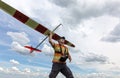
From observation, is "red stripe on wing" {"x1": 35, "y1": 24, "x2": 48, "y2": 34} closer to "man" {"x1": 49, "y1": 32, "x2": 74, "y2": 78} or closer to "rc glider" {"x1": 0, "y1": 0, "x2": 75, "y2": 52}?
"rc glider" {"x1": 0, "y1": 0, "x2": 75, "y2": 52}

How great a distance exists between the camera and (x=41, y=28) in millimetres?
16844

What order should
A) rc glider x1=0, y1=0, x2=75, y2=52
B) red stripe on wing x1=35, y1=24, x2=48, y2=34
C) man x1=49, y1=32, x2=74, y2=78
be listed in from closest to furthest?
man x1=49, y1=32, x2=74, y2=78 < rc glider x1=0, y1=0, x2=75, y2=52 < red stripe on wing x1=35, y1=24, x2=48, y2=34

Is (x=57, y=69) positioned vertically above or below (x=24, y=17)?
below

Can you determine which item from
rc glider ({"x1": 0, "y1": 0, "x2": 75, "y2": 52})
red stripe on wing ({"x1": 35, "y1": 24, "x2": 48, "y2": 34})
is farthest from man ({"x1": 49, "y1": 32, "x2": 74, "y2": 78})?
red stripe on wing ({"x1": 35, "y1": 24, "x2": 48, "y2": 34})

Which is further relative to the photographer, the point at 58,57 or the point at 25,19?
the point at 25,19

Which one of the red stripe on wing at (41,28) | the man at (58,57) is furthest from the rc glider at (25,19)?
the man at (58,57)

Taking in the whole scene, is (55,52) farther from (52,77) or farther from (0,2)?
(0,2)

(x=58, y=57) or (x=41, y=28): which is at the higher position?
(x=41, y=28)

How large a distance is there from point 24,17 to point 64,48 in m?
3.23

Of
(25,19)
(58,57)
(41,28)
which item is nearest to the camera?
(58,57)

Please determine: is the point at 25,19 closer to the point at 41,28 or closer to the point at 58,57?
the point at 41,28

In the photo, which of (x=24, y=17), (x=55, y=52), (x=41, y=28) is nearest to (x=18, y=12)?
(x=24, y=17)

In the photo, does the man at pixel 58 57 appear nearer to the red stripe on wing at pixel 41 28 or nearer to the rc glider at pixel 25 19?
the rc glider at pixel 25 19

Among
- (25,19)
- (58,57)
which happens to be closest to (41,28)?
(25,19)
